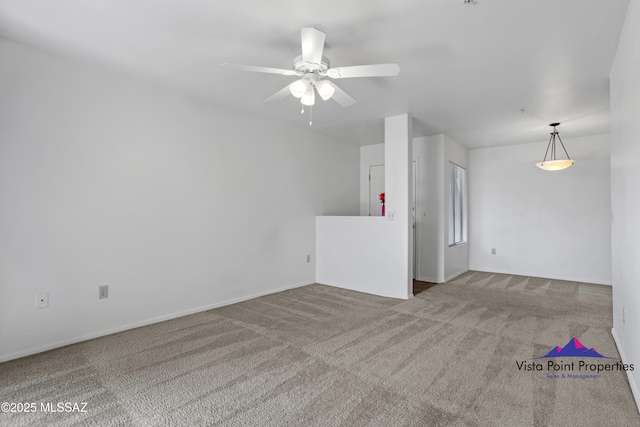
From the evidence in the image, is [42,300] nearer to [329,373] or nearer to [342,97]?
[329,373]

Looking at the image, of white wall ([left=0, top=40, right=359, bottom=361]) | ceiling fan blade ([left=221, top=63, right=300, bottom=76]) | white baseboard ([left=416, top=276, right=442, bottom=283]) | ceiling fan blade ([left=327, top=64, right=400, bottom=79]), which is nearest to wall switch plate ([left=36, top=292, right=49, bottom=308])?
white wall ([left=0, top=40, right=359, bottom=361])

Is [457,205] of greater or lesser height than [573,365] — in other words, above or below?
above

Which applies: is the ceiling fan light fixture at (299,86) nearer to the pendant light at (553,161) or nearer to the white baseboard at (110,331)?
the white baseboard at (110,331)

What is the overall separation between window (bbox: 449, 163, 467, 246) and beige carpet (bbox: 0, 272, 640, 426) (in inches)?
90.2

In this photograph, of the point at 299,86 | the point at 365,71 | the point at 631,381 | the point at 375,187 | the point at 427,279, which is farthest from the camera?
the point at 375,187

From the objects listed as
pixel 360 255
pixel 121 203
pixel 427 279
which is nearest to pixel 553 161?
pixel 427 279

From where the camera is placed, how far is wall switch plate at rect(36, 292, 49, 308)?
2537mm

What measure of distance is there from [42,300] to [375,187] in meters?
4.86

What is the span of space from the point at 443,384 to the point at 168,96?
3.58 m

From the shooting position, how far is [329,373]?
7.29 ft

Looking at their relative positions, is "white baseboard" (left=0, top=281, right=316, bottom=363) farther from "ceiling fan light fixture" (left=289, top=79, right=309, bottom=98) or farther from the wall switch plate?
"ceiling fan light fixture" (left=289, top=79, right=309, bottom=98)

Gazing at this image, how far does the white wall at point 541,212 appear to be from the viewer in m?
5.06

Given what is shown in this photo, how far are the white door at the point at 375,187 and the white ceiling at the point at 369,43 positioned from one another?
219cm

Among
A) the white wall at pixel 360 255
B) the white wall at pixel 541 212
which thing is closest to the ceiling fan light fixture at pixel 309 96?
the white wall at pixel 360 255
